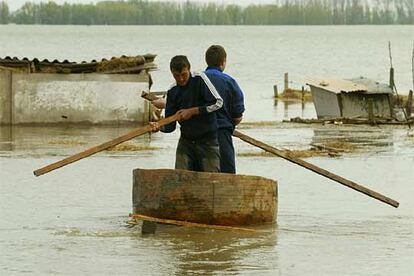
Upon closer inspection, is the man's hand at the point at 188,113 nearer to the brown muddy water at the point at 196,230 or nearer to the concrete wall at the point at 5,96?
the brown muddy water at the point at 196,230

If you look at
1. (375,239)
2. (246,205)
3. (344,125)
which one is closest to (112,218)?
(246,205)

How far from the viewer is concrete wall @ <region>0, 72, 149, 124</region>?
89.4ft

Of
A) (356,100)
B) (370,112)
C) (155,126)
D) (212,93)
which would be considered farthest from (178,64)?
(356,100)

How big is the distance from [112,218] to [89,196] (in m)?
1.86

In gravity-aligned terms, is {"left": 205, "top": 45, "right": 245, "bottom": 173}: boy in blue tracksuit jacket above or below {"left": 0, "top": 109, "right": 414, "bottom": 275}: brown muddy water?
above

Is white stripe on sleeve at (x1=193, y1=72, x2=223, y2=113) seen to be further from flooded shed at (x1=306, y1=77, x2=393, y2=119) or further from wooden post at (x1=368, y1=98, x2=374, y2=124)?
flooded shed at (x1=306, y1=77, x2=393, y2=119)

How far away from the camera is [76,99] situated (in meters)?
27.5

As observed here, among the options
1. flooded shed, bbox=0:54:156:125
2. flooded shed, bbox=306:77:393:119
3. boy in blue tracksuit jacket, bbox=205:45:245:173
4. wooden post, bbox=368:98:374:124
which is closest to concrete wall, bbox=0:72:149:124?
flooded shed, bbox=0:54:156:125

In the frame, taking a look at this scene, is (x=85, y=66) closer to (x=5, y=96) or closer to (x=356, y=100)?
(x=5, y=96)

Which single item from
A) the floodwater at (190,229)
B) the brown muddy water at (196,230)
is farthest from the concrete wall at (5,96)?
the brown muddy water at (196,230)

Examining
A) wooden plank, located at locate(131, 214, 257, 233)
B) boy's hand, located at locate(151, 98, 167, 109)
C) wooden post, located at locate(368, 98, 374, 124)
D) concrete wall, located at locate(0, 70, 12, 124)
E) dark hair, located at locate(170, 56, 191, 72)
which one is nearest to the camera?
dark hair, located at locate(170, 56, 191, 72)

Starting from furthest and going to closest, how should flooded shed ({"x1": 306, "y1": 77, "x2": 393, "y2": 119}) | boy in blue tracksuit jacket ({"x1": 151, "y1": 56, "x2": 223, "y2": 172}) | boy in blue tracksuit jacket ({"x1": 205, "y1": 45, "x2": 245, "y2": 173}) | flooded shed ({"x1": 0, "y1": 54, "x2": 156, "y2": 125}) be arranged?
flooded shed ({"x1": 306, "y1": 77, "x2": 393, "y2": 119}) → flooded shed ({"x1": 0, "y1": 54, "x2": 156, "y2": 125}) → boy in blue tracksuit jacket ({"x1": 205, "y1": 45, "x2": 245, "y2": 173}) → boy in blue tracksuit jacket ({"x1": 151, "y1": 56, "x2": 223, "y2": 172})

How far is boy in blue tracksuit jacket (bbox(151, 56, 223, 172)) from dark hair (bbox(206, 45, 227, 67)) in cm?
38

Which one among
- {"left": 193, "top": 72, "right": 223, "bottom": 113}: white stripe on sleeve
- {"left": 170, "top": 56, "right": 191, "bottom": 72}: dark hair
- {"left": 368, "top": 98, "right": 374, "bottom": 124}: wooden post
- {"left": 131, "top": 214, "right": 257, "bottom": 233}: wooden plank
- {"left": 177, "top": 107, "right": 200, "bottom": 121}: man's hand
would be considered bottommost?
{"left": 368, "top": 98, "right": 374, "bottom": 124}: wooden post
